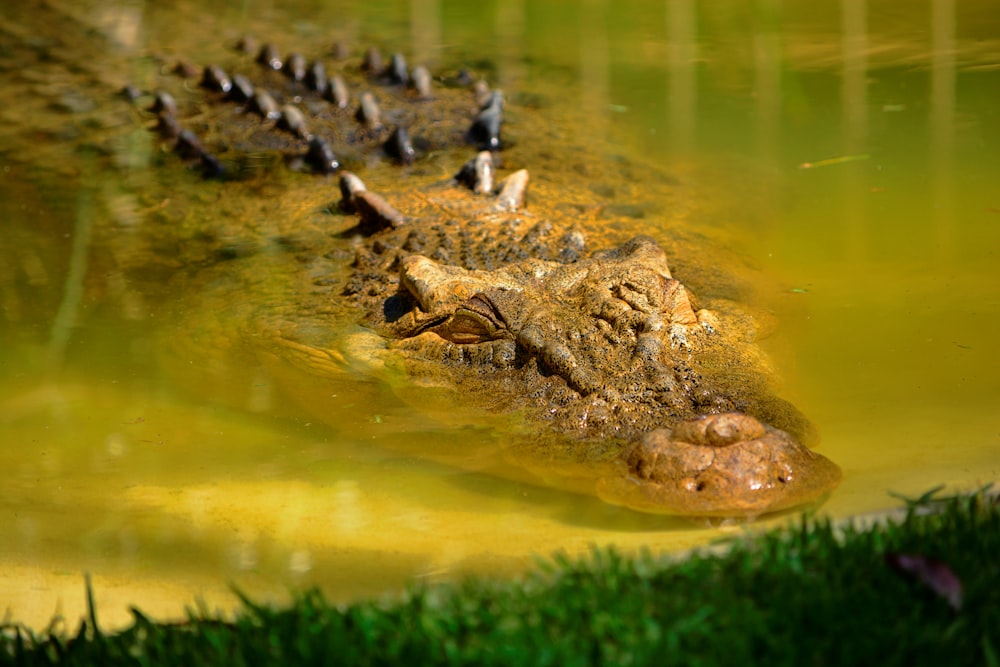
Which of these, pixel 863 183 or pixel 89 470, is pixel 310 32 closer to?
pixel 863 183

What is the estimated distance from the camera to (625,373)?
Result: 446 centimetres

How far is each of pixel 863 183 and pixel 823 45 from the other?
5.07 m

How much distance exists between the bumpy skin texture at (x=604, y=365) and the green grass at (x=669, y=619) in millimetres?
573

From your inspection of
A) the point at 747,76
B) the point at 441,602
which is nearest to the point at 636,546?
the point at 441,602

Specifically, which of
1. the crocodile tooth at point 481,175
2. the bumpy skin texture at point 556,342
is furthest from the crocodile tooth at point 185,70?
the crocodile tooth at point 481,175

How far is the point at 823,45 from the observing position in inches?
474

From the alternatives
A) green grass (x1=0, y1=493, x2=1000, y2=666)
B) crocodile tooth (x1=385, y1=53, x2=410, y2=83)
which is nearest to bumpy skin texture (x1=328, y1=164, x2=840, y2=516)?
green grass (x1=0, y1=493, x2=1000, y2=666)

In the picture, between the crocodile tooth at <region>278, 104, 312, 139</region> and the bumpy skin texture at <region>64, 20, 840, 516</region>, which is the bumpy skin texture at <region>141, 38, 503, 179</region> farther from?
the bumpy skin texture at <region>64, 20, 840, 516</region>

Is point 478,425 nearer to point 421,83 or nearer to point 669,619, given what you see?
point 669,619

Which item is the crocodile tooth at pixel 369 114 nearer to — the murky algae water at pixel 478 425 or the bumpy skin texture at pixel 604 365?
the murky algae water at pixel 478 425

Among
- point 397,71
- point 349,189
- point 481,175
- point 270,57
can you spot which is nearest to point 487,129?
point 481,175

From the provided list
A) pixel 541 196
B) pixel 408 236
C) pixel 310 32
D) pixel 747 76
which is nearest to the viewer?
pixel 408 236

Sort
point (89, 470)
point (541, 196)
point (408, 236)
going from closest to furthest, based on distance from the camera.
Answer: point (89, 470)
point (408, 236)
point (541, 196)

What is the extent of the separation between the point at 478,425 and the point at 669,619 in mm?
1999
